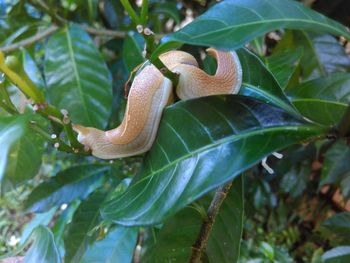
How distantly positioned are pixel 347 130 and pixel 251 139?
0.34 ft

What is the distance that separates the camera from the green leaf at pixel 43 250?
510 millimetres

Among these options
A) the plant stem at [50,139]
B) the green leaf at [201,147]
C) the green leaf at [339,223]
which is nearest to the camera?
the green leaf at [201,147]

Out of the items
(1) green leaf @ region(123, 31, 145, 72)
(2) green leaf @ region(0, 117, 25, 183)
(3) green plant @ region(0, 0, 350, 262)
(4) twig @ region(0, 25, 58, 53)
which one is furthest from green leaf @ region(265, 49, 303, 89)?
(4) twig @ region(0, 25, 58, 53)

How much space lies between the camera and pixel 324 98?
1.99ft

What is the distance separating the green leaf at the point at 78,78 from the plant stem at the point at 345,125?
468 millimetres

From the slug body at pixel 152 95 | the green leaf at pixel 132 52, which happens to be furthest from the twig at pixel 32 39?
the slug body at pixel 152 95

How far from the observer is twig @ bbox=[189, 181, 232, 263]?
1.60 feet

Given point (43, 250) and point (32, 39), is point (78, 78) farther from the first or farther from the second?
point (43, 250)

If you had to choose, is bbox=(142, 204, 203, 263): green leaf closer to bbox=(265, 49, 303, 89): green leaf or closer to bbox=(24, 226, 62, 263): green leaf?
bbox=(24, 226, 62, 263): green leaf

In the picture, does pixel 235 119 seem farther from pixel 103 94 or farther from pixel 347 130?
pixel 103 94

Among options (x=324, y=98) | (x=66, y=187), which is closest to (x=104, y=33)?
(x=66, y=187)

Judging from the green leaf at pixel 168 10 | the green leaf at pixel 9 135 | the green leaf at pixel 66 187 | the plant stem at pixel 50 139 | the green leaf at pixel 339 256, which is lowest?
the green leaf at pixel 339 256

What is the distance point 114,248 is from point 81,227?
0.17 meters

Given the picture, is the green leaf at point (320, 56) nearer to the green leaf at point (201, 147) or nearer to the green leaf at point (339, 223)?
the green leaf at point (339, 223)
